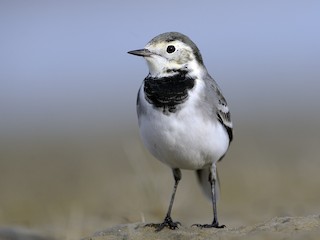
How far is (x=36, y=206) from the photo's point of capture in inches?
443

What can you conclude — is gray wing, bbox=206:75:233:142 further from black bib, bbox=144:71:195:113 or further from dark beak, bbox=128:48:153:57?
dark beak, bbox=128:48:153:57

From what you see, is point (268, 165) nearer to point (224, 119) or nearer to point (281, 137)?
point (281, 137)

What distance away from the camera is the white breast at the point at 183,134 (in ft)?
Answer: 22.2

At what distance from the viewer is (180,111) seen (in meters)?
6.77

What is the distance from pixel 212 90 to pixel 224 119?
0.28 meters

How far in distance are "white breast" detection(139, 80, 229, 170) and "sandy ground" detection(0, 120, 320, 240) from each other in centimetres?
58

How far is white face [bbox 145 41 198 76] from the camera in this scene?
7.13 m

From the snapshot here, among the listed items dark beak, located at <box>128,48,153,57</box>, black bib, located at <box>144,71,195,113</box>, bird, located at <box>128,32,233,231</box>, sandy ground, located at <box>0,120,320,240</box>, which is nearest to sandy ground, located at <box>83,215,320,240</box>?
sandy ground, located at <box>0,120,320,240</box>

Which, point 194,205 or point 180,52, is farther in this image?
point 194,205

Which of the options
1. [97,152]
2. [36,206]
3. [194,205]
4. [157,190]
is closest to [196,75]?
[157,190]

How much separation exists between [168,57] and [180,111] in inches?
23.3

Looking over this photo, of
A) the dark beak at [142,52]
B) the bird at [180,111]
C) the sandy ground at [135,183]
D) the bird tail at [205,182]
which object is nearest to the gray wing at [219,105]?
the bird at [180,111]

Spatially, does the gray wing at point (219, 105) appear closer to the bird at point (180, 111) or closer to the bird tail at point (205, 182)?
the bird at point (180, 111)

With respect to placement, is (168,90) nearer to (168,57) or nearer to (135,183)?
(168,57)
